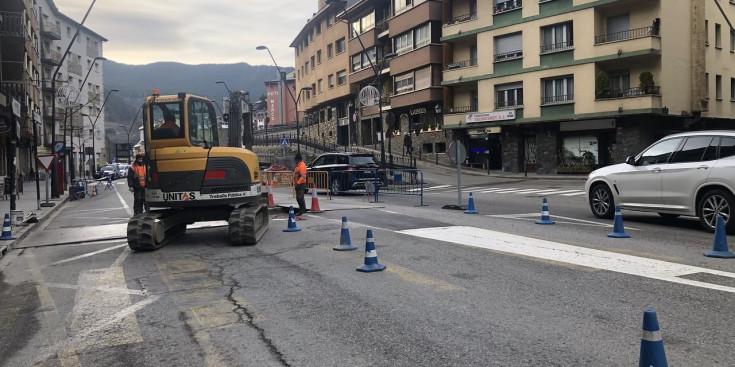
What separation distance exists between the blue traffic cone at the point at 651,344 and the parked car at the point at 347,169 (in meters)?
17.8

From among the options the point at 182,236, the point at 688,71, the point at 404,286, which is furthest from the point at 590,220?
the point at 688,71

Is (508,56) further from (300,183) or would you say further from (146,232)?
(146,232)

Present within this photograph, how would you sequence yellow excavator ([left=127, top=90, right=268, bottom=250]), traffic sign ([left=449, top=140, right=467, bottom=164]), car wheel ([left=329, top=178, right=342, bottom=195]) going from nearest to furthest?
yellow excavator ([left=127, top=90, right=268, bottom=250]), traffic sign ([left=449, top=140, right=467, bottom=164]), car wheel ([left=329, top=178, right=342, bottom=195])

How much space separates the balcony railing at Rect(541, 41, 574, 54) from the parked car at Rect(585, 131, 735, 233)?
23569 millimetres

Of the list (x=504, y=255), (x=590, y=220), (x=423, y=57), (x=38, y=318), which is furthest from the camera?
(x=423, y=57)

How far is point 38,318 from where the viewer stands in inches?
228

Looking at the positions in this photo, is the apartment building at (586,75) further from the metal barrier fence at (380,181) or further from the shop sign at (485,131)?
the metal barrier fence at (380,181)

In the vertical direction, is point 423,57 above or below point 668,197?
above

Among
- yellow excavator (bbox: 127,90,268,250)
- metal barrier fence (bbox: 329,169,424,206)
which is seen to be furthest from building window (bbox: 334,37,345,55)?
yellow excavator (bbox: 127,90,268,250)

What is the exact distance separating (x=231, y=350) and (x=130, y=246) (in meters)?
6.09

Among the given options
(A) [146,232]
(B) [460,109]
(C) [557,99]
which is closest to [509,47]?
(C) [557,99]

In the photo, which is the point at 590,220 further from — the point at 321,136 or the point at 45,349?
the point at 321,136

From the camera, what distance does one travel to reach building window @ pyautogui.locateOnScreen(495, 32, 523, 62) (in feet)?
120

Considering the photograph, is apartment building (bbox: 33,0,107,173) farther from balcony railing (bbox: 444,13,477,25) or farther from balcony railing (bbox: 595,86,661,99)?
balcony railing (bbox: 595,86,661,99)
